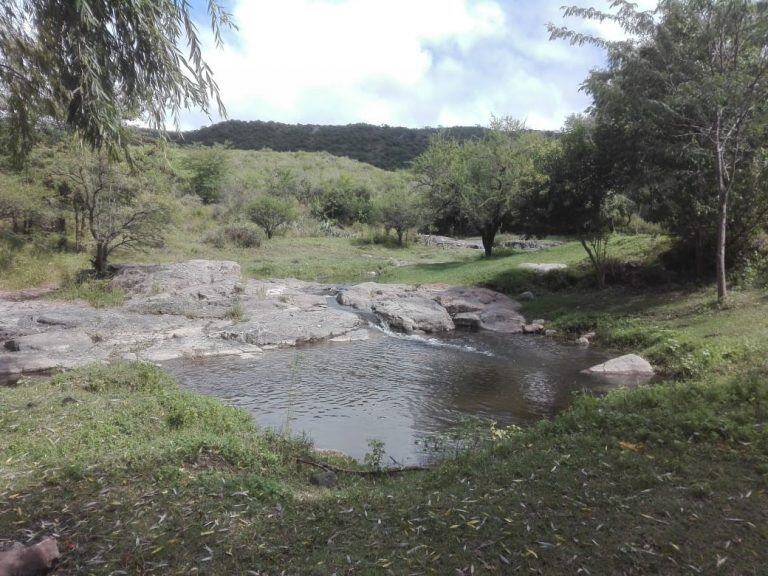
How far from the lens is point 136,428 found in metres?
6.48

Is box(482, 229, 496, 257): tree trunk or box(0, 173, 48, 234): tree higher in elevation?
box(0, 173, 48, 234): tree

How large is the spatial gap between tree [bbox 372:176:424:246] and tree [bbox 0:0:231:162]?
29147mm

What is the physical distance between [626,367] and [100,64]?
37.7ft

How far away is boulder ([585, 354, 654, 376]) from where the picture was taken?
36.8ft

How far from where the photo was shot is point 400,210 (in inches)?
1400

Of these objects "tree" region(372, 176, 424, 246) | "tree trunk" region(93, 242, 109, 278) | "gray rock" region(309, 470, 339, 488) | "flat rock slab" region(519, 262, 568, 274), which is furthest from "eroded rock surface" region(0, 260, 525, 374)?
"tree" region(372, 176, 424, 246)

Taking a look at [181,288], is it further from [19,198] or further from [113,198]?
[19,198]

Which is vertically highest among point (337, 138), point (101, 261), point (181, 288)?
point (337, 138)

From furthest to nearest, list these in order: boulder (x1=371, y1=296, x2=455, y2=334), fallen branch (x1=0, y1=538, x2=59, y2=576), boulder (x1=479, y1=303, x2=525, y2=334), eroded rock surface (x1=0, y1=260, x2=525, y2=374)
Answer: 1. boulder (x1=371, y1=296, x2=455, y2=334)
2. boulder (x1=479, y1=303, x2=525, y2=334)
3. eroded rock surface (x1=0, y1=260, x2=525, y2=374)
4. fallen branch (x1=0, y1=538, x2=59, y2=576)

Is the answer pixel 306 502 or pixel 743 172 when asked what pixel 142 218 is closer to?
pixel 306 502

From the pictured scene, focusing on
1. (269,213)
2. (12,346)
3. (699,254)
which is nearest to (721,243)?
(699,254)

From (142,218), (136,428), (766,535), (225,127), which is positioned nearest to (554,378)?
(766,535)

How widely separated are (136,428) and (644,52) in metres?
15.4

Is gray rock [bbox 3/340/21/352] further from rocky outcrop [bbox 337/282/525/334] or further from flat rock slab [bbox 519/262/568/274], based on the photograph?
flat rock slab [bbox 519/262/568/274]
